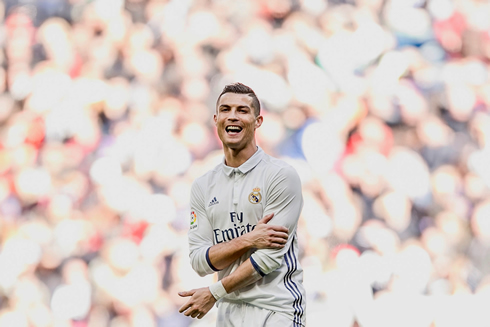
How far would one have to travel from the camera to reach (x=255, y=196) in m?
1.76

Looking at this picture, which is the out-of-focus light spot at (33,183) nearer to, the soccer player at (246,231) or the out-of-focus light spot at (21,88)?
the out-of-focus light spot at (21,88)

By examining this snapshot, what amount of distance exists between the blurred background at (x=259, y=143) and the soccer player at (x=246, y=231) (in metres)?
1.29

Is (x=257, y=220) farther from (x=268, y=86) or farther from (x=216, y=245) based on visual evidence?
(x=268, y=86)

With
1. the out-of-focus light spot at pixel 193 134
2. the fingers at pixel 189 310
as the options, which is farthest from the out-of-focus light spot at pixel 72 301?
the fingers at pixel 189 310

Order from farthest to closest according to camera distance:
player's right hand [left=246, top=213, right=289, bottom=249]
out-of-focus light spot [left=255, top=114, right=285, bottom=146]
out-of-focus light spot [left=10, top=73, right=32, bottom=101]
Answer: out-of-focus light spot [left=10, top=73, right=32, bottom=101] → out-of-focus light spot [left=255, top=114, right=285, bottom=146] → player's right hand [left=246, top=213, right=289, bottom=249]

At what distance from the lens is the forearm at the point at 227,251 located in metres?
1.69

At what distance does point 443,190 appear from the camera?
3.08m

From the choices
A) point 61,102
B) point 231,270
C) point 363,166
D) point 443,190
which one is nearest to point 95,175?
point 61,102

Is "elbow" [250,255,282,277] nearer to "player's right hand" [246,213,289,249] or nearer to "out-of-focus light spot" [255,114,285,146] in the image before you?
"player's right hand" [246,213,289,249]

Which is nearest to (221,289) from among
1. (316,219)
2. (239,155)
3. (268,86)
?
(239,155)

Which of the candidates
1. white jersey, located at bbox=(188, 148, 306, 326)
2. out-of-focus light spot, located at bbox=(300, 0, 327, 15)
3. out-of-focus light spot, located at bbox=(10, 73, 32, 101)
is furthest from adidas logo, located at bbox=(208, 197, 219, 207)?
out-of-focus light spot, located at bbox=(10, 73, 32, 101)

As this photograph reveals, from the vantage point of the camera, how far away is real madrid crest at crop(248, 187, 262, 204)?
1.76 m

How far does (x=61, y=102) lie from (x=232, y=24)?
104 centimetres

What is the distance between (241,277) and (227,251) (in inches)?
3.4
